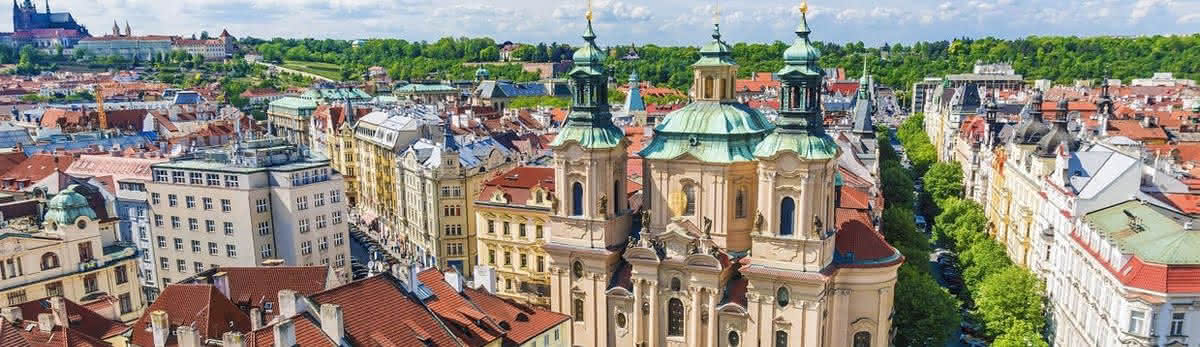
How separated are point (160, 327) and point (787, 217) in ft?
110

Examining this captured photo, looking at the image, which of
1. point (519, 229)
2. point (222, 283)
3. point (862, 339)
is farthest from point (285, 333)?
point (519, 229)

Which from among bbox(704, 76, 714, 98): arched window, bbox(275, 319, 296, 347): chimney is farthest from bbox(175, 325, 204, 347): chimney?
bbox(704, 76, 714, 98): arched window

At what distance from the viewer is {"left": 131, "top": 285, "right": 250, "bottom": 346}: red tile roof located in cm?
4428

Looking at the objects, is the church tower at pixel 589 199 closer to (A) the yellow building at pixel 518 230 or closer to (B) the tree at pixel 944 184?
(A) the yellow building at pixel 518 230

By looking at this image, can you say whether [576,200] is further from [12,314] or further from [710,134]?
[12,314]

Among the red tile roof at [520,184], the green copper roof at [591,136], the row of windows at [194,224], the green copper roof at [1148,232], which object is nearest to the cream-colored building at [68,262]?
the row of windows at [194,224]

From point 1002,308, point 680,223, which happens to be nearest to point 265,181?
point 680,223

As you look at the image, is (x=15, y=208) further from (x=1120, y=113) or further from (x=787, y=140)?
(x=1120, y=113)

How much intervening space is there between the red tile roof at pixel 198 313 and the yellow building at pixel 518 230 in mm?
29871

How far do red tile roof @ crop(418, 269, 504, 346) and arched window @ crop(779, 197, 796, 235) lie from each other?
1716cm

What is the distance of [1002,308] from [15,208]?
76.4 metres

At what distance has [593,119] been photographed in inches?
2090

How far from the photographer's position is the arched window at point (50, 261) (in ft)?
180

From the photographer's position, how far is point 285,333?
35.1 m
